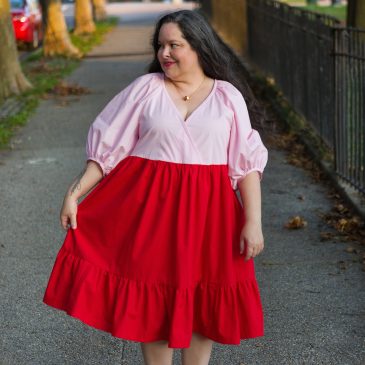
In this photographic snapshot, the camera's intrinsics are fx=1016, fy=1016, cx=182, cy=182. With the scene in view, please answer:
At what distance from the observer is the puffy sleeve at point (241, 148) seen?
151 inches

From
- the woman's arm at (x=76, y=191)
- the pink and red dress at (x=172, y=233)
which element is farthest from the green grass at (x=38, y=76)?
the pink and red dress at (x=172, y=233)

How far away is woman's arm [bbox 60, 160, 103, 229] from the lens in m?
3.89

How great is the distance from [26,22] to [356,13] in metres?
16.2

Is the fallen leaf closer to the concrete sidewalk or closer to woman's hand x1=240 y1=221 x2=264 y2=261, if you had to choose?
the concrete sidewalk

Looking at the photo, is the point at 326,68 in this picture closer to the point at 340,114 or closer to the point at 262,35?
the point at 340,114

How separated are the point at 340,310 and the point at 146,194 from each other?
2.05 m

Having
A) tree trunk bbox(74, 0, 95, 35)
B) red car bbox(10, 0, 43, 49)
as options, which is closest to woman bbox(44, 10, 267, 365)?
red car bbox(10, 0, 43, 49)

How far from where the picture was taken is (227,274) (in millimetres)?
3787

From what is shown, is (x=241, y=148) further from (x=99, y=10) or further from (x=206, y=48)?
(x=99, y=10)

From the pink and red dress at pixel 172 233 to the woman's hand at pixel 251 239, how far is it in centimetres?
5

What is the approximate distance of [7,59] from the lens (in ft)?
49.5

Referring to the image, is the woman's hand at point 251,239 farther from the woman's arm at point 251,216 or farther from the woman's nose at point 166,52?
the woman's nose at point 166,52

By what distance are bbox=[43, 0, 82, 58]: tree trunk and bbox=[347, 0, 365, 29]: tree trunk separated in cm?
1213

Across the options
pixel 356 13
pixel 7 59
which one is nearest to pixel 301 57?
pixel 356 13
